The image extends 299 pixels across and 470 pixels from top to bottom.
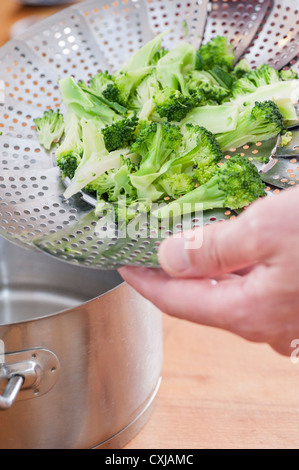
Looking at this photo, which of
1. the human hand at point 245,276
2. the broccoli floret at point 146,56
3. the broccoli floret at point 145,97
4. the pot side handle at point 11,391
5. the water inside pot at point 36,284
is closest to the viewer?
the human hand at point 245,276

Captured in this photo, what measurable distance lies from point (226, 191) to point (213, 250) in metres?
0.23

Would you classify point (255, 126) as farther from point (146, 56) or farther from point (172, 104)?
point (146, 56)

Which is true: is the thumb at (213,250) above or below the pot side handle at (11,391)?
above

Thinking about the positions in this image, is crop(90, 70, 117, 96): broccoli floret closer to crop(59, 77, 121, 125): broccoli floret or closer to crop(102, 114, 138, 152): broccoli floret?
crop(59, 77, 121, 125): broccoli floret

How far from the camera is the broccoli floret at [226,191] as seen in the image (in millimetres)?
888

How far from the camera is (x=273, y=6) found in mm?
1267

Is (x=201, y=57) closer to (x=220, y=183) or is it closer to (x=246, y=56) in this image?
(x=246, y=56)

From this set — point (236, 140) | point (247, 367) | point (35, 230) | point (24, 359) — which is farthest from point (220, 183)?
point (247, 367)

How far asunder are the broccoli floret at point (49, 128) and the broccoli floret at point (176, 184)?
0.25m

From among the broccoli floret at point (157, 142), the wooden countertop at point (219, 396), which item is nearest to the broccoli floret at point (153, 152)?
the broccoli floret at point (157, 142)

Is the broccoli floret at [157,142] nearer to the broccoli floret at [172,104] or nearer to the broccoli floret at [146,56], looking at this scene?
the broccoli floret at [172,104]

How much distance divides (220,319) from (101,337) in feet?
0.92

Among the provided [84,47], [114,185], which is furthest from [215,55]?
[114,185]

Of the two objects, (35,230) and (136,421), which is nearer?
(35,230)
